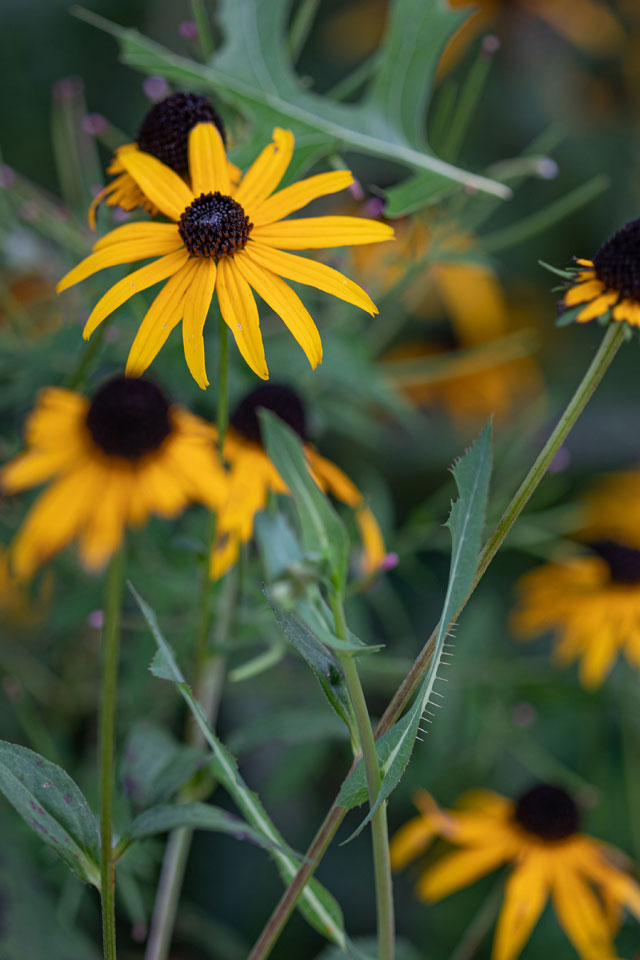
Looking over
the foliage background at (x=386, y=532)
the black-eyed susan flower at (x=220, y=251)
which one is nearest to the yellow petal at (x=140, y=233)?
the black-eyed susan flower at (x=220, y=251)

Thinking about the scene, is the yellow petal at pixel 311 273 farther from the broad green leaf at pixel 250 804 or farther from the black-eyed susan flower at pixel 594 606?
the black-eyed susan flower at pixel 594 606

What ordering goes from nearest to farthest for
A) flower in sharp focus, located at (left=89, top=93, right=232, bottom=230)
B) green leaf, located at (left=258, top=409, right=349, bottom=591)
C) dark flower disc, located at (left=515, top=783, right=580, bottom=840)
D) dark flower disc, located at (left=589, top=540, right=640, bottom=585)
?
green leaf, located at (left=258, top=409, right=349, bottom=591) < flower in sharp focus, located at (left=89, top=93, right=232, bottom=230) < dark flower disc, located at (left=515, top=783, right=580, bottom=840) < dark flower disc, located at (left=589, top=540, right=640, bottom=585)

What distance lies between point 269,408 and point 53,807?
8.1 inches

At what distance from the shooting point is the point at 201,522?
479 millimetres

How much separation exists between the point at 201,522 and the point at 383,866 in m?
0.26

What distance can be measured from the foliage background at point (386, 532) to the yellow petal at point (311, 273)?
107 mm

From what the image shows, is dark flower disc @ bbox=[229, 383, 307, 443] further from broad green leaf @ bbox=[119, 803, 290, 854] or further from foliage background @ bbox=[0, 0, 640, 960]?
broad green leaf @ bbox=[119, 803, 290, 854]

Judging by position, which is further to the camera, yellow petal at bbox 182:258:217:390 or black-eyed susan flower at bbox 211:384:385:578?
black-eyed susan flower at bbox 211:384:385:578

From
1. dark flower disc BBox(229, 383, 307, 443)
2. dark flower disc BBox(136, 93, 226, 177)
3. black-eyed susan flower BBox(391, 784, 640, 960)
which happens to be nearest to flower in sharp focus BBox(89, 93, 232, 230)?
dark flower disc BBox(136, 93, 226, 177)

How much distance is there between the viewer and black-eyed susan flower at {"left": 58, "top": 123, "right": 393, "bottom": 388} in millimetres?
259

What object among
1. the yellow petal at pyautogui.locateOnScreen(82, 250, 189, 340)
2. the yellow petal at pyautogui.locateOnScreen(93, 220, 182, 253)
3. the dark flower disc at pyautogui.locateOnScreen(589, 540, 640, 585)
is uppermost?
the yellow petal at pyautogui.locateOnScreen(93, 220, 182, 253)

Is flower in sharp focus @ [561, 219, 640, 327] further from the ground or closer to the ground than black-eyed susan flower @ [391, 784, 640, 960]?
further from the ground

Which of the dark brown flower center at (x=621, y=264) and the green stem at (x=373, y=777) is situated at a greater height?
the dark brown flower center at (x=621, y=264)

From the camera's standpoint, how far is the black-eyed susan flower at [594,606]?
529 mm
